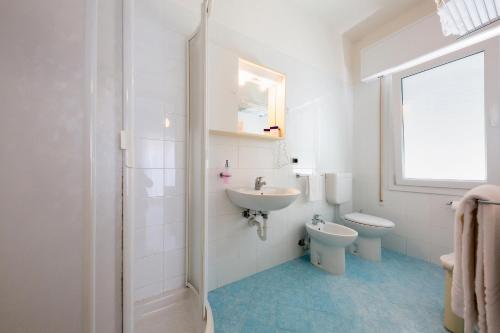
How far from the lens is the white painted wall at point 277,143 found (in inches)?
63.3

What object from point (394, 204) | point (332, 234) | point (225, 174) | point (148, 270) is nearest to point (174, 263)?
point (148, 270)

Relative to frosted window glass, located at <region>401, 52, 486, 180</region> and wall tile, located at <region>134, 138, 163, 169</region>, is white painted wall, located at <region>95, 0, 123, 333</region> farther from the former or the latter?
frosted window glass, located at <region>401, 52, 486, 180</region>

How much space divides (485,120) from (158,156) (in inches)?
108

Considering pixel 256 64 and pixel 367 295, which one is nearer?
pixel 367 295

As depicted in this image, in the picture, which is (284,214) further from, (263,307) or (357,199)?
(357,199)

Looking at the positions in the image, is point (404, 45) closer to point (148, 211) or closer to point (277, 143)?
point (277, 143)

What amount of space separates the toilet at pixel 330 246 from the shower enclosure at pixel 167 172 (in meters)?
1.18

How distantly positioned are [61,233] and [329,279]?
1918mm

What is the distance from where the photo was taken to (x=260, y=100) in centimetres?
193

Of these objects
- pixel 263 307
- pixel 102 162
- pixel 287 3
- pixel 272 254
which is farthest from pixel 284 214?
pixel 287 3

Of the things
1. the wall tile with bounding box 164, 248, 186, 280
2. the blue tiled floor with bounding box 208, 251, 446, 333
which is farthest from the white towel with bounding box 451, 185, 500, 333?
the wall tile with bounding box 164, 248, 186, 280

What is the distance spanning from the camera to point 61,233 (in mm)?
482

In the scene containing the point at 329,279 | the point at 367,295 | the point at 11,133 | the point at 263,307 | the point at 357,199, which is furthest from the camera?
the point at 357,199

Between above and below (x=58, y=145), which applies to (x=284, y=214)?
below
